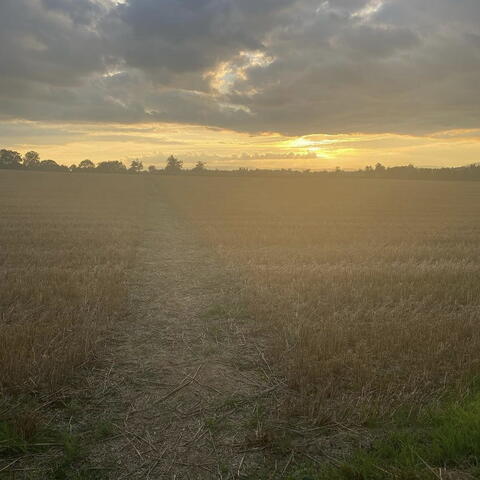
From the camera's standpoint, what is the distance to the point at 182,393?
5082 mm

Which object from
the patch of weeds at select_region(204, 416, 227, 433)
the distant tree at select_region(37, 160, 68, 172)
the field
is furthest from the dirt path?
the distant tree at select_region(37, 160, 68, 172)

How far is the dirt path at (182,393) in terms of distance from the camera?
12.8 feet

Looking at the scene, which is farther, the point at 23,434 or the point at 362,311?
the point at 362,311

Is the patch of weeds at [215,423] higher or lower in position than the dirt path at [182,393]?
higher

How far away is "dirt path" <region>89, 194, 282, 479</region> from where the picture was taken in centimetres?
391

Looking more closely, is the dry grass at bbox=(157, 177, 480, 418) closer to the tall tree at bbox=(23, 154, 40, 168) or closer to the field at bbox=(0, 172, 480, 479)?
the field at bbox=(0, 172, 480, 479)

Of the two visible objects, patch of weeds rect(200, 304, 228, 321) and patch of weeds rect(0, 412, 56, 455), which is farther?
patch of weeds rect(200, 304, 228, 321)

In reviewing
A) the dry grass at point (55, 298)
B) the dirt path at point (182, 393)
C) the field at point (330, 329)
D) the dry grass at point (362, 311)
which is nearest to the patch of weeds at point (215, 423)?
the dirt path at point (182, 393)

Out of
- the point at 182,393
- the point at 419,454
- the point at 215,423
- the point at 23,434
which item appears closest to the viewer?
the point at 419,454

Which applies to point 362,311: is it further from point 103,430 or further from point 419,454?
point 103,430

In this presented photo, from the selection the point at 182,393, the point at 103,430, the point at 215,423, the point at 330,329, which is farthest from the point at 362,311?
the point at 103,430

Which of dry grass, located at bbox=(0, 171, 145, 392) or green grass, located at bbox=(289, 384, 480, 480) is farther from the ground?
dry grass, located at bbox=(0, 171, 145, 392)

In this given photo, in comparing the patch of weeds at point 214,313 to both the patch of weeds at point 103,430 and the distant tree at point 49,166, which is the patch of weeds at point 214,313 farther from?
the distant tree at point 49,166

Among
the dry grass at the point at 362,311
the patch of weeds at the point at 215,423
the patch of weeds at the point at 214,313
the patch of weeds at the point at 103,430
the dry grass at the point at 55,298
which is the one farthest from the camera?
the patch of weeds at the point at 214,313
